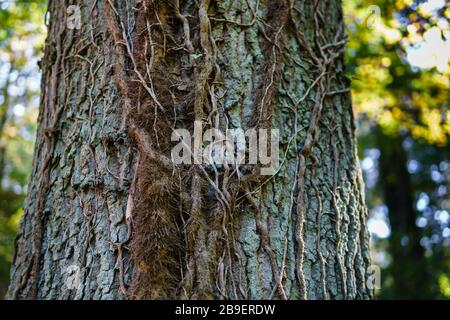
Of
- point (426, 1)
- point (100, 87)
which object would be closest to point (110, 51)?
point (100, 87)

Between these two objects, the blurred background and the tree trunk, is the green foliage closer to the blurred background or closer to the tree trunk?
the blurred background

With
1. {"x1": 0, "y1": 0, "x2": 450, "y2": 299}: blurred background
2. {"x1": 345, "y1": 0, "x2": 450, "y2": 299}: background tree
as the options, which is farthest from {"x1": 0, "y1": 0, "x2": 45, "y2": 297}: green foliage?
{"x1": 345, "y1": 0, "x2": 450, "y2": 299}: background tree

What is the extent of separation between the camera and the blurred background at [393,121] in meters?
5.43

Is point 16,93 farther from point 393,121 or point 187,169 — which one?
point 187,169

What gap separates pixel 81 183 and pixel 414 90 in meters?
6.10

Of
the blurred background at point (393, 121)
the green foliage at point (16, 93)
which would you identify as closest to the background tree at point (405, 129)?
the blurred background at point (393, 121)

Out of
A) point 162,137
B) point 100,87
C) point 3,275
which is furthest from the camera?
point 3,275

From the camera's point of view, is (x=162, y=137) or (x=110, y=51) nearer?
(x=162, y=137)

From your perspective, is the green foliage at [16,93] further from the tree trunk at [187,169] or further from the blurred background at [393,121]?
the tree trunk at [187,169]

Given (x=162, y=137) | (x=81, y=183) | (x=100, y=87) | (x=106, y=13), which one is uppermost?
(x=106, y=13)

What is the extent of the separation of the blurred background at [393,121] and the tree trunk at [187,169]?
1154 mm

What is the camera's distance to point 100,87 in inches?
102

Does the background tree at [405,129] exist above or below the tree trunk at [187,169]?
above

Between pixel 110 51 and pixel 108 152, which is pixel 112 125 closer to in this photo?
pixel 108 152
